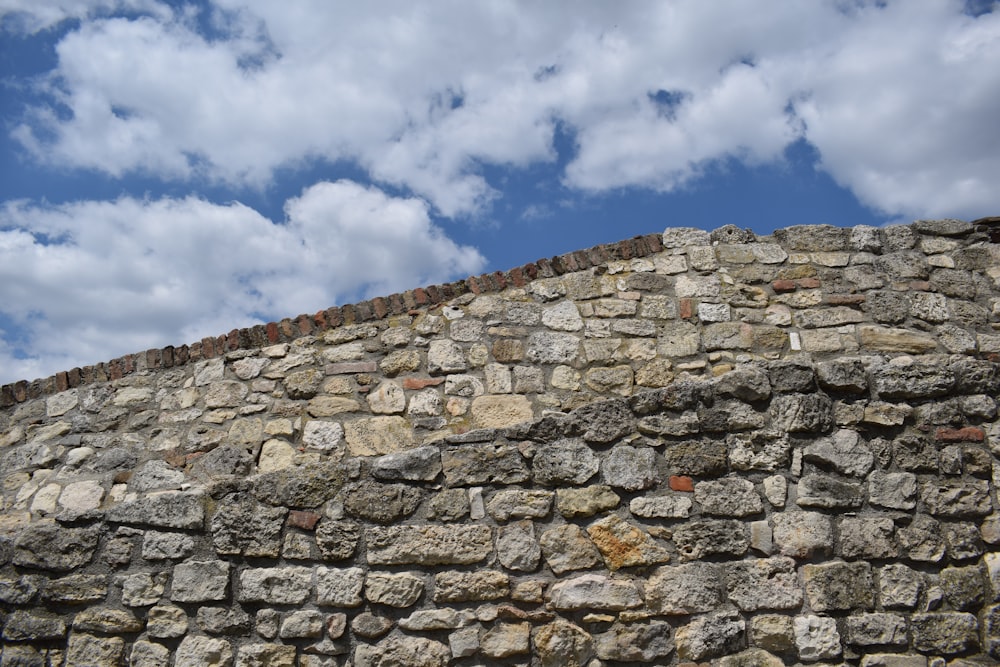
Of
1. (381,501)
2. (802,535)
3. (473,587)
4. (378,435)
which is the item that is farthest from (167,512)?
(802,535)

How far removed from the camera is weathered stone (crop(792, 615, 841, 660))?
10.2ft

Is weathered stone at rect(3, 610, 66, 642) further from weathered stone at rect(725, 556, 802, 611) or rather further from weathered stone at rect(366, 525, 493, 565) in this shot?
weathered stone at rect(725, 556, 802, 611)

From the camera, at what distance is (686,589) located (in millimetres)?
3152

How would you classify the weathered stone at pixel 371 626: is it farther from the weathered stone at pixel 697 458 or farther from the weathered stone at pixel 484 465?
the weathered stone at pixel 697 458

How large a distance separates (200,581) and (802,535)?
8.62 feet

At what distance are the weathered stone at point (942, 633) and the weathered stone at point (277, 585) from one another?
2.59 meters

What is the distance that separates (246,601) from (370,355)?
2.17 meters

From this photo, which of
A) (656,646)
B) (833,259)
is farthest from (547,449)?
(833,259)

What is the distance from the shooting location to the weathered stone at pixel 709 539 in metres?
3.20

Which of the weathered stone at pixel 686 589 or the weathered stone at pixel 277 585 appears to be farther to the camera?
the weathered stone at pixel 277 585

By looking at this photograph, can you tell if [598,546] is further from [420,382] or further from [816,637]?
[420,382]

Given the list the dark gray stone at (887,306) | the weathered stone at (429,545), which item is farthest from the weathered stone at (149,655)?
the dark gray stone at (887,306)

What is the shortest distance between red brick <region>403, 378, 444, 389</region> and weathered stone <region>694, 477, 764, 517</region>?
2.24m

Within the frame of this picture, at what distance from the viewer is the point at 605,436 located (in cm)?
338
